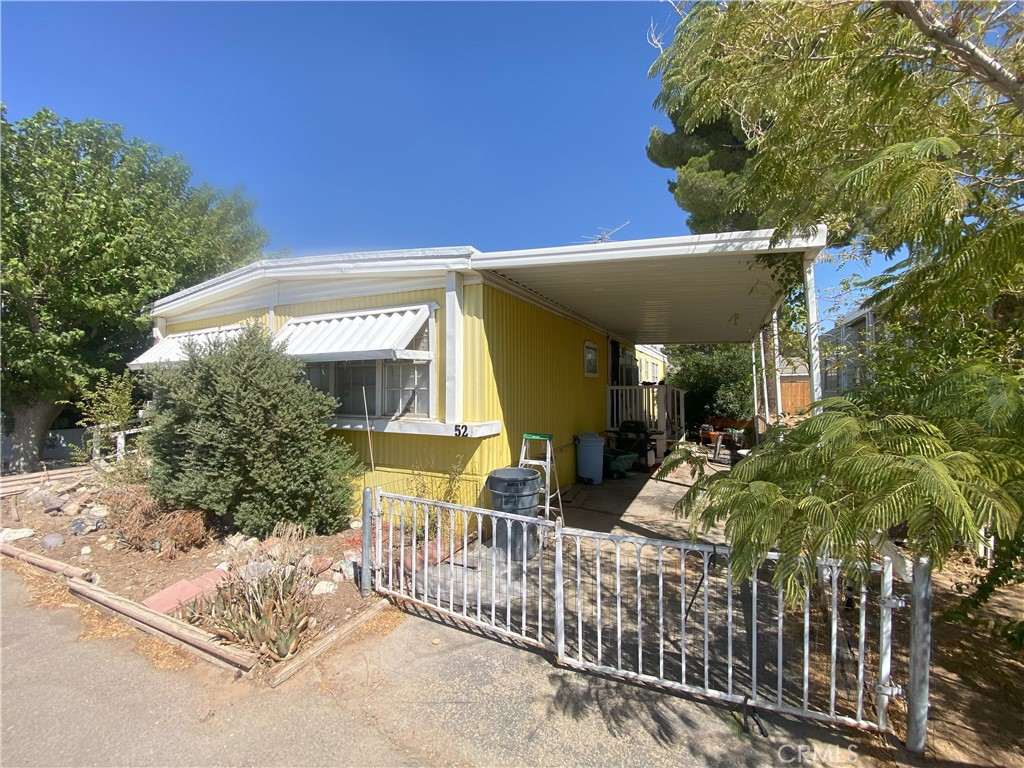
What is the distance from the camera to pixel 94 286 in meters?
9.12

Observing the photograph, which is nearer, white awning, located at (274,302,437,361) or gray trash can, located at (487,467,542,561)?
gray trash can, located at (487,467,542,561)

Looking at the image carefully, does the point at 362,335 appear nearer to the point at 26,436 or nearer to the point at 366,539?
the point at 366,539

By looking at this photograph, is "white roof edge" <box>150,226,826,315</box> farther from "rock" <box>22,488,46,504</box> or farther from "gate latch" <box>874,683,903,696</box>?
"rock" <box>22,488,46,504</box>

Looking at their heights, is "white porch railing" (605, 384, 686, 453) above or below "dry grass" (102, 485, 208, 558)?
above

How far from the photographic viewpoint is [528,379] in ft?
22.5

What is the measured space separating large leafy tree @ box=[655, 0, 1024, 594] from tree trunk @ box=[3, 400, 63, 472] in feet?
44.8

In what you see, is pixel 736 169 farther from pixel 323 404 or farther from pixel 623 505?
pixel 323 404

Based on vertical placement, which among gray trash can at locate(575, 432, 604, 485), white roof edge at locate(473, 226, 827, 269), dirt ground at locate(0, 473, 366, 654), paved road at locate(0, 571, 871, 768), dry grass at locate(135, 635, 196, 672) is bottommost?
paved road at locate(0, 571, 871, 768)

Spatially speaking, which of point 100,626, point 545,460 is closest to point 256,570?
point 100,626

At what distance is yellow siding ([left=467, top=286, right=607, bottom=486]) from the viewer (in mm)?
5775

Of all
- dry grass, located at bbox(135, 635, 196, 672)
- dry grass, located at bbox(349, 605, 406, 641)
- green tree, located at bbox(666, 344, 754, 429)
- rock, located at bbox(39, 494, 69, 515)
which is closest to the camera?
dry grass, located at bbox(135, 635, 196, 672)

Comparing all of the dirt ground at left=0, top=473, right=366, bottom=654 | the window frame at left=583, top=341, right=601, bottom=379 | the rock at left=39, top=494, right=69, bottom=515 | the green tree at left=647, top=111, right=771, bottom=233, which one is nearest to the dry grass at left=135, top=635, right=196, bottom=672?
the dirt ground at left=0, top=473, right=366, bottom=654

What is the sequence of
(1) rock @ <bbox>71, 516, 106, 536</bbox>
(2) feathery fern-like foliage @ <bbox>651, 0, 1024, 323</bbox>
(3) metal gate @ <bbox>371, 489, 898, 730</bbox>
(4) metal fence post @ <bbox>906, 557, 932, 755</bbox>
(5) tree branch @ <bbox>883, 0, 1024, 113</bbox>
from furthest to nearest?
(1) rock @ <bbox>71, 516, 106, 536</bbox>
(3) metal gate @ <bbox>371, 489, 898, 730</bbox>
(4) metal fence post @ <bbox>906, 557, 932, 755</bbox>
(5) tree branch @ <bbox>883, 0, 1024, 113</bbox>
(2) feathery fern-like foliage @ <bbox>651, 0, 1024, 323</bbox>

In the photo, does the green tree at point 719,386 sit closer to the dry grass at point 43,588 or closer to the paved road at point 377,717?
the paved road at point 377,717
